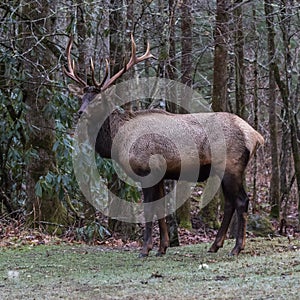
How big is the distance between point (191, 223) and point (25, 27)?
5.21m

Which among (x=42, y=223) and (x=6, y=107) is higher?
(x=6, y=107)

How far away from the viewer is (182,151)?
9445 millimetres

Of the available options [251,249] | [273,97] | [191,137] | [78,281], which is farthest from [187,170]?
[273,97]

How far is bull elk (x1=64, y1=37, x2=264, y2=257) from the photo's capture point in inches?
366

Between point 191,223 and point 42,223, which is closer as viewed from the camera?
point 42,223

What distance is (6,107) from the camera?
12.8 m

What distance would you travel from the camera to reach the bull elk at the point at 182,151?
30.5 feet

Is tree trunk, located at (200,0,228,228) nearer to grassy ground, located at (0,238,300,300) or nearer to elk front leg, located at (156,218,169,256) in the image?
grassy ground, located at (0,238,300,300)

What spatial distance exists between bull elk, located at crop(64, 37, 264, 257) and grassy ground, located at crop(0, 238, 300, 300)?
553 mm

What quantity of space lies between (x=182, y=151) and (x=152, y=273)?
2.44m

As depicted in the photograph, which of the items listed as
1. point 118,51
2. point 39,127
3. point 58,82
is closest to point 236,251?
point 58,82

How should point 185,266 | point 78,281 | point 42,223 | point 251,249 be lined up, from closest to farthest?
point 78,281
point 185,266
point 251,249
point 42,223

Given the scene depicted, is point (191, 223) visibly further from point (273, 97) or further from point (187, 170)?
point (187, 170)

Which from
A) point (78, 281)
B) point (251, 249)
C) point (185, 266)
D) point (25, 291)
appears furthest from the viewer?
point (251, 249)
